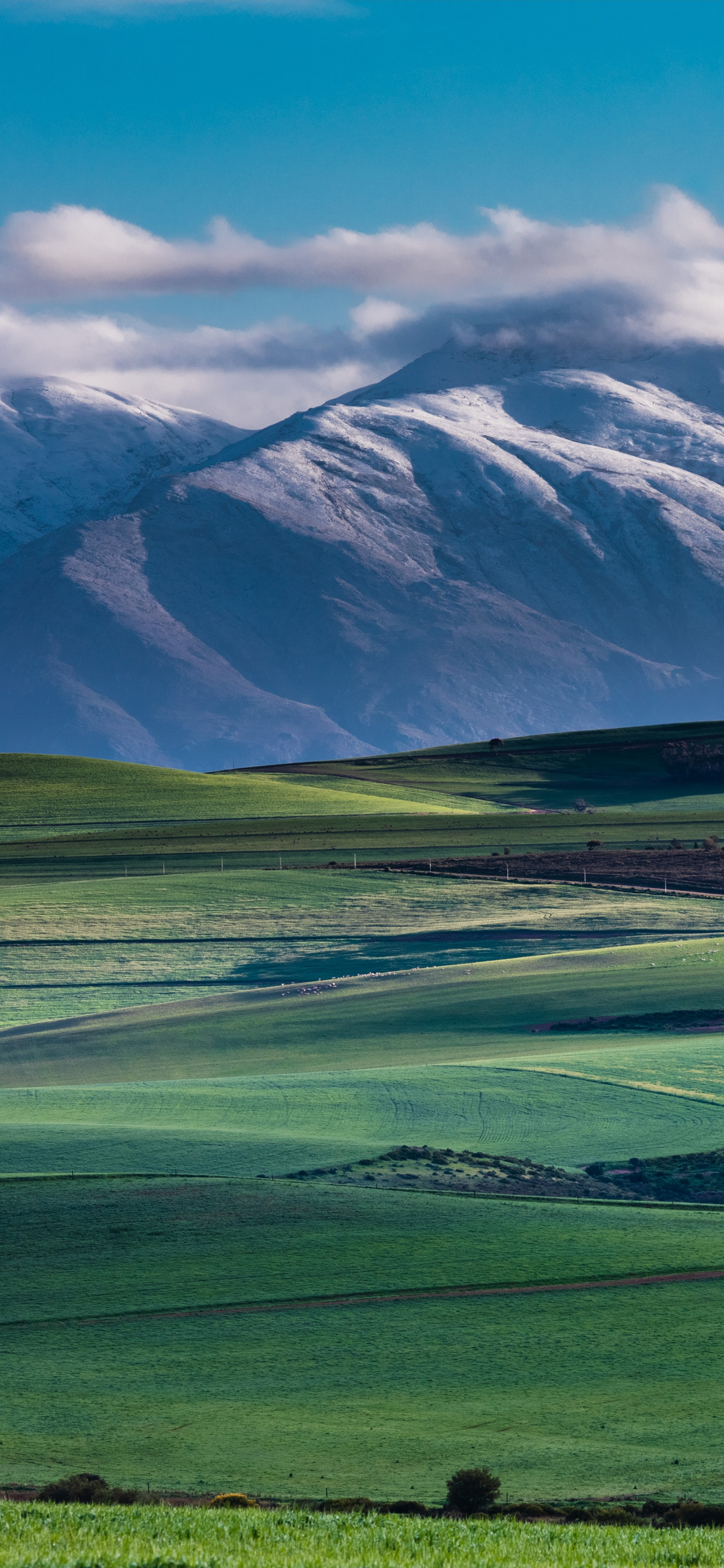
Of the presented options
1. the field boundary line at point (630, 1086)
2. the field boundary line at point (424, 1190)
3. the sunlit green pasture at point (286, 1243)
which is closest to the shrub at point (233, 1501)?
the sunlit green pasture at point (286, 1243)

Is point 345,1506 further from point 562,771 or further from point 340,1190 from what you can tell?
point 562,771

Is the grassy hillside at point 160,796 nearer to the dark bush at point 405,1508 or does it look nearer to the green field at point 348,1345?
the green field at point 348,1345

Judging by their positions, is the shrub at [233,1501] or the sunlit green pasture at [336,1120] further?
the sunlit green pasture at [336,1120]

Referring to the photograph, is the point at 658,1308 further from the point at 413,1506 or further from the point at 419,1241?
the point at 413,1506

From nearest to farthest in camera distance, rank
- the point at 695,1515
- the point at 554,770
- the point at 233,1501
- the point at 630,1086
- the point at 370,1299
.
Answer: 1. the point at 695,1515
2. the point at 233,1501
3. the point at 370,1299
4. the point at 630,1086
5. the point at 554,770

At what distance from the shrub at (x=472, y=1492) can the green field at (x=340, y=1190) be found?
70 centimetres

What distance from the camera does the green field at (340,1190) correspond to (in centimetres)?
2056

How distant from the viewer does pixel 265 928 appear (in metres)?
70.8

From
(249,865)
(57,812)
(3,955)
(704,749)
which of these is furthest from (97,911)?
(704,749)

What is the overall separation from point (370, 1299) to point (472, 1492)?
24.2ft

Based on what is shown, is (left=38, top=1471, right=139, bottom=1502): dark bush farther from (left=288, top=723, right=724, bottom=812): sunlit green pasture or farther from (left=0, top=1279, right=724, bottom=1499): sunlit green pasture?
(left=288, top=723, right=724, bottom=812): sunlit green pasture

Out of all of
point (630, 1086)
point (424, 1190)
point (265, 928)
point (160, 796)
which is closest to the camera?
point (424, 1190)

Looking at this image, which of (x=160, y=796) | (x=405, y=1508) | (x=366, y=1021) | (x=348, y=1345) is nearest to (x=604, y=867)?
(x=366, y=1021)

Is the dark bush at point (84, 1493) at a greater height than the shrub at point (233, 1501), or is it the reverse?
→ the dark bush at point (84, 1493)
